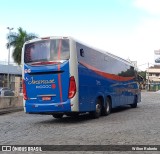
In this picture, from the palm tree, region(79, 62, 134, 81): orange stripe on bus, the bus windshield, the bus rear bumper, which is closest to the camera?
the bus rear bumper

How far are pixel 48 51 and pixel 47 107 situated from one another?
2249 mm

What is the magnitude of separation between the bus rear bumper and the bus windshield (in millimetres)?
1779

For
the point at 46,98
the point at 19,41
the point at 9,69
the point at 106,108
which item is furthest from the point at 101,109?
the point at 9,69

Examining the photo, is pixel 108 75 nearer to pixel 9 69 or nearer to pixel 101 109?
pixel 101 109

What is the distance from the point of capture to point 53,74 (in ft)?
48.1

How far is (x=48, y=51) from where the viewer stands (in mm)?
14859

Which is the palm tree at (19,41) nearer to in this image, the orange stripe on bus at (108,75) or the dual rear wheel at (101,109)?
the orange stripe on bus at (108,75)

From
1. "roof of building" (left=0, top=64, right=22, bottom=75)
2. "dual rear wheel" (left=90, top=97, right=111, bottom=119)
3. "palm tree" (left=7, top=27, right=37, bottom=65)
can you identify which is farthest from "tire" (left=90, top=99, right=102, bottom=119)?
"roof of building" (left=0, top=64, right=22, bottom=75)

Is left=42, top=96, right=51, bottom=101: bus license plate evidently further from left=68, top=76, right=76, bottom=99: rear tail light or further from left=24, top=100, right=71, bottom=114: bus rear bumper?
left=68, top=76, right=76, bottom=99: rear tail light

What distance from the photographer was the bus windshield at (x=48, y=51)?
1462 centimetres

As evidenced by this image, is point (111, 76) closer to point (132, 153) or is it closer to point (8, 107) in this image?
point (8, 107)

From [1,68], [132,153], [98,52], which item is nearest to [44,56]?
[98,52]

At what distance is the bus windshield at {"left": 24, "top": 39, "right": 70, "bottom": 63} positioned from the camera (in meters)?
14.6

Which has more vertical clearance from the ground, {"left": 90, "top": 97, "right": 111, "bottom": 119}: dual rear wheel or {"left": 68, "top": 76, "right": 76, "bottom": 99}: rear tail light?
{"left": 68, "top": 76, "right": 76, "bottom": 99}: rear tail light
